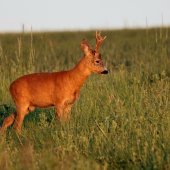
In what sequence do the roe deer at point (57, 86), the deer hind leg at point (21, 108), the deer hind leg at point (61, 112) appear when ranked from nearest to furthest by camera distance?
the deer hind leg at point (61, 112), the roe deer at point (57, 86), the deer hind leg at point (21, 108)

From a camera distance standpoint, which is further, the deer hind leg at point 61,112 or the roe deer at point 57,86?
the roe deer at point 57,86

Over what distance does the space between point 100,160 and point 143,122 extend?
105 cm

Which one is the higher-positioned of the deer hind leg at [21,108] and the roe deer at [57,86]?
the roe deer at [57,86]

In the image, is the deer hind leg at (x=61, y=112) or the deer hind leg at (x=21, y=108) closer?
the deer hind leg at (x=61, y=112)

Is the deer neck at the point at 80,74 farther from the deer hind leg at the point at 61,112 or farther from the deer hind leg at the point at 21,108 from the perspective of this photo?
the deer hind leg at the point at 21,108

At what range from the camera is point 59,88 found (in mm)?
4695

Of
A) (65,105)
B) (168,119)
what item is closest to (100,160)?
(168,119)

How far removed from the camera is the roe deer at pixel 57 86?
4.67 metres

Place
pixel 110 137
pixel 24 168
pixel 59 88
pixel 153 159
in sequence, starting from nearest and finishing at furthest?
pixel 24 168 → pixel 153 159 → pixel 110 137 → pixel 59 88

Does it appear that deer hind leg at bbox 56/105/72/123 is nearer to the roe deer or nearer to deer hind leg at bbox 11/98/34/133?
the roe deer

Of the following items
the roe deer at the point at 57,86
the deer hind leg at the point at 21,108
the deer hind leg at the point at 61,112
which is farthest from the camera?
the deer hind leg at the point at 21,108

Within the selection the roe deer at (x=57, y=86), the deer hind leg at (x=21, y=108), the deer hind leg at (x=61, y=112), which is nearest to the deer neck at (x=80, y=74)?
the roe deer at (x=57, y=86)

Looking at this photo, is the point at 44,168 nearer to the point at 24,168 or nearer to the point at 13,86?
the point at 24,168

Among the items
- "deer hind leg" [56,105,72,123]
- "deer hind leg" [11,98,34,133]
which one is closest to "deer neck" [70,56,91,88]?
"deer hind leg" [56,105,72,123]
